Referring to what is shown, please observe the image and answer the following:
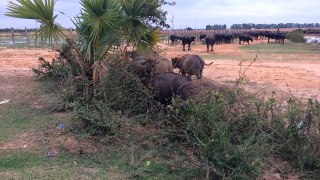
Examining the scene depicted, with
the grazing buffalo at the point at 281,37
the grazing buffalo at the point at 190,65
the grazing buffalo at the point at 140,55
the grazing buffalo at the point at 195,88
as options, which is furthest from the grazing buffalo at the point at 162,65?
the grazing buffalo at the point at 281,37

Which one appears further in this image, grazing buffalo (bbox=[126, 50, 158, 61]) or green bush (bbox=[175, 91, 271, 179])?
grazing buffalo (bbox=[126, 50, 158, 61])

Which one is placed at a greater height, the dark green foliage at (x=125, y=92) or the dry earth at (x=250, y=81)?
the dark green foliage at (x=125, y=92)

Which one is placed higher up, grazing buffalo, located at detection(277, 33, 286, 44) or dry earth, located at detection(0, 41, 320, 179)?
grazing buffalo, located at detection(277, 33, 286, 44)

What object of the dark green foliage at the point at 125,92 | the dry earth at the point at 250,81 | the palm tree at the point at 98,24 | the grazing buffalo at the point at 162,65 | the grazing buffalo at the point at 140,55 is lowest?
the dry earth at the point at 250,81

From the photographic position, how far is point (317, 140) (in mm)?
6387

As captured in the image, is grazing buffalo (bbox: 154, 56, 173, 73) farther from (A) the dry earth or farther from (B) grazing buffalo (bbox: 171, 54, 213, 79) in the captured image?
(B) grazing buffalo (bbox: 171, 54, 213, 79)

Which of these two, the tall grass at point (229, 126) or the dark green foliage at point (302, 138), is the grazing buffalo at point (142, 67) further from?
the dark green foliage at point (302, 138)

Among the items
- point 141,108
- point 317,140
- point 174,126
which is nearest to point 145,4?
point 141,108

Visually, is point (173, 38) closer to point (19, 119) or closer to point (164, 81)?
point (19, 119)

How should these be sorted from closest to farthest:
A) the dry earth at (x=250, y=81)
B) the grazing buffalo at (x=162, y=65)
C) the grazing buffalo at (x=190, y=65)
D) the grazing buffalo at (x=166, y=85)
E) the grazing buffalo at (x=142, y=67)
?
the dry earth at (x=250, y=81) < the grazing buffalo at (x=166, y=85) < the grazing buffalo at (x=142, y=67) < the grazing buffalo at (x=162, y=65) < the grazing buffalo at (x=190, y=65)

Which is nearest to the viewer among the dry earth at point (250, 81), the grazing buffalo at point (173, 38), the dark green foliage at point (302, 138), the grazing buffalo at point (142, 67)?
the dark green foliage at point (302, 138)

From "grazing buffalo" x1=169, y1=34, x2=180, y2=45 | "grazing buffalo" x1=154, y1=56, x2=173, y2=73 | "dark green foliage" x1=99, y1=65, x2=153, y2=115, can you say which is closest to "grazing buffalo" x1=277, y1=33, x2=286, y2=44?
"grazing buffalo" x1=169, y1=34, x2=180, y2=45

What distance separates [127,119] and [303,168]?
2.93m

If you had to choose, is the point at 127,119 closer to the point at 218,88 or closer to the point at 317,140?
the point at 218,88
